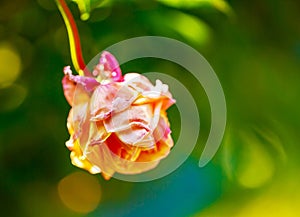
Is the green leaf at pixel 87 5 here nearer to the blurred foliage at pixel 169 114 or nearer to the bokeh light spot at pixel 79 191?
the blurred foliage at pixel 169 114

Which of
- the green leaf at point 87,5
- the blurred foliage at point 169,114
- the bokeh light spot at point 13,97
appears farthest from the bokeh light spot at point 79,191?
the green leaf at point 87,5

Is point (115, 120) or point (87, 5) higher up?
point (87, 5)

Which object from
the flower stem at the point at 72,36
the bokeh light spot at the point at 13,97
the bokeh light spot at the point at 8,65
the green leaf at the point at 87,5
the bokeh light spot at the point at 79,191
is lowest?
the bokeh light spot at the point at 79,191

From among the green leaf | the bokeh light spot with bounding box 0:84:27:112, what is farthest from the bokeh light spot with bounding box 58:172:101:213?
the green leaf

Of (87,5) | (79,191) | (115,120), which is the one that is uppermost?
(87,5)

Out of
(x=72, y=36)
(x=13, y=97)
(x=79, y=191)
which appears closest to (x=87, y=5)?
(x=72, y=36)

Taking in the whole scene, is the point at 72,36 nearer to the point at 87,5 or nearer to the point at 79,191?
the point at 87,5
